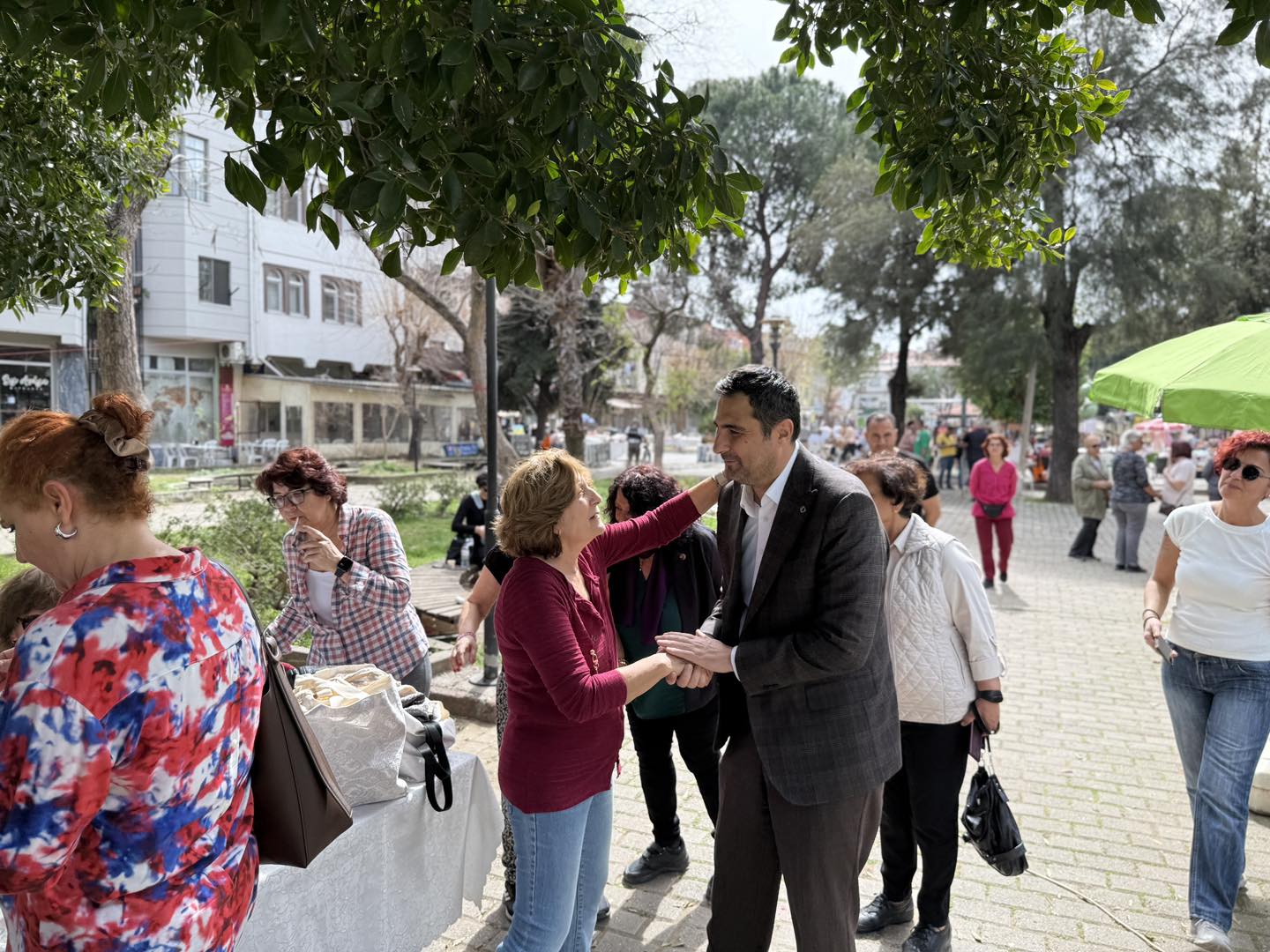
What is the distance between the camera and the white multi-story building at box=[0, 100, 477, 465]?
2730 cm

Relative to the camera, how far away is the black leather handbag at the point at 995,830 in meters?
3.40

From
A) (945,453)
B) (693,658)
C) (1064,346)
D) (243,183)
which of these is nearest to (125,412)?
(243,183)

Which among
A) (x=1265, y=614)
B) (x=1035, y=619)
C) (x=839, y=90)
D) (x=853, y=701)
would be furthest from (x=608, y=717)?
(x=839, y=90)

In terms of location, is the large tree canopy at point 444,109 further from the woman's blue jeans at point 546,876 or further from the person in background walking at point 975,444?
the person in background walking at point 975,444

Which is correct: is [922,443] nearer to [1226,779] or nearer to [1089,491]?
[1089,491]

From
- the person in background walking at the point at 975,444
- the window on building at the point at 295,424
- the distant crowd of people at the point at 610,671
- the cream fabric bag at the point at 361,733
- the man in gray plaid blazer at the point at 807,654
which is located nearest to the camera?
the distant crowd of people at the point at 610,671

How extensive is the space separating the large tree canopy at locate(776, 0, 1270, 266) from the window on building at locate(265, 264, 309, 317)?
3347cm

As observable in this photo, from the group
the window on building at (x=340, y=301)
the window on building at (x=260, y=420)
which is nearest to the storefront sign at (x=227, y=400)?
the window on building at (x=260, y=420)

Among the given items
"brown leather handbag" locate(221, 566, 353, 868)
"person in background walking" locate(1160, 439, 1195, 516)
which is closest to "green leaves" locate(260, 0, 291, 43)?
"brown leather handbag" locate(221, 566, 353, 868)

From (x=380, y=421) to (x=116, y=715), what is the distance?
39478mm

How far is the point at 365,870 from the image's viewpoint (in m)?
2.79

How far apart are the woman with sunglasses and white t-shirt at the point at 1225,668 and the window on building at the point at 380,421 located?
120 ft

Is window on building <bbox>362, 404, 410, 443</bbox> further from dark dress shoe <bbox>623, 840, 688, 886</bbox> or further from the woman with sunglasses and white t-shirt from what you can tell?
the woman with sunglasses and white t-shirt

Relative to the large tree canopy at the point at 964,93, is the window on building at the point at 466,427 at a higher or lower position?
lower
